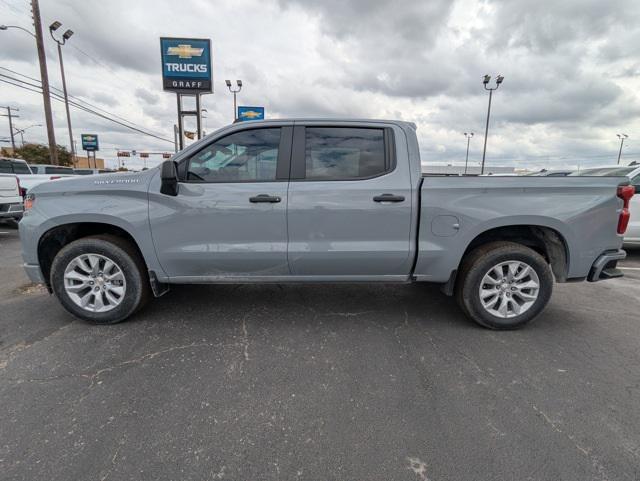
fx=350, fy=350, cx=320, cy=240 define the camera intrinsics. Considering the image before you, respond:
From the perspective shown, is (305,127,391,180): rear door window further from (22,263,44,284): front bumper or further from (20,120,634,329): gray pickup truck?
(22,263,44,284): front bumper

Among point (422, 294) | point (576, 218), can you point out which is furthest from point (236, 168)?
point (576, 218)

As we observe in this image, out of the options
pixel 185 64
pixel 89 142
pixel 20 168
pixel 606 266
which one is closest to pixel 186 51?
pixel 185 64

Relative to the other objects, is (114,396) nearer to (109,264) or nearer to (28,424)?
(28,424)

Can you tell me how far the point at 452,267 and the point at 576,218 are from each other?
119cm

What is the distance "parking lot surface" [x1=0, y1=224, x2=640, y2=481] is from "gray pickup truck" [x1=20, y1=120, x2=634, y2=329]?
1.59 ft

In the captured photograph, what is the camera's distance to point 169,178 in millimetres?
2990

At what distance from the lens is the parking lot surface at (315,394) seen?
73.4 inches

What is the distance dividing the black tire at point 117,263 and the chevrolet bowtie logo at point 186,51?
12421mm

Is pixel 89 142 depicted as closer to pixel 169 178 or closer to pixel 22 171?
pixel 22 171

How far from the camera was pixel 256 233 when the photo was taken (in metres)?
3.20

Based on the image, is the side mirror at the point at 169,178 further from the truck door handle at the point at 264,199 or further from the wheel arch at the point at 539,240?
the wheel arch at the point at 539,240

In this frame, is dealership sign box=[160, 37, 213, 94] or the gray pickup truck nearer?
the gray pickup truck

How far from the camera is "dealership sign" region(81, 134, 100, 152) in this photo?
46.7m

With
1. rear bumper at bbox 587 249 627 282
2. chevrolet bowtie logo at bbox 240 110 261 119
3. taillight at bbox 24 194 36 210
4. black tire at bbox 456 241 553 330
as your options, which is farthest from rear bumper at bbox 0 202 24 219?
chevrolet bowtie logo at bbox 240 110 261 119
